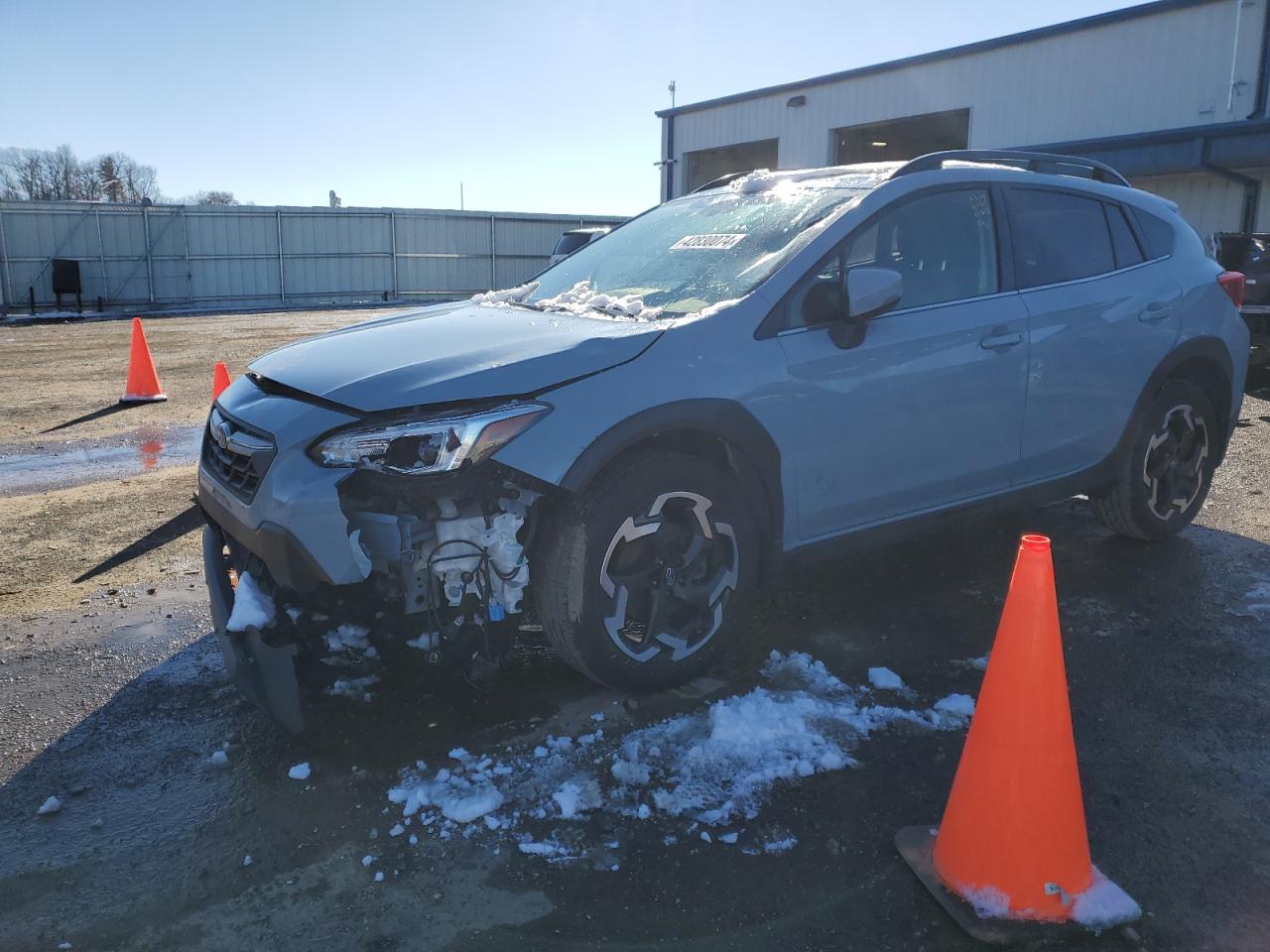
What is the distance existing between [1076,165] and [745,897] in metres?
4.14

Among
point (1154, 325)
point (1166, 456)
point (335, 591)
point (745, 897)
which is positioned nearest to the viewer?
point (745, 897)

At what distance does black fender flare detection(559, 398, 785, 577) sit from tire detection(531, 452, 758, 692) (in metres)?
0.09

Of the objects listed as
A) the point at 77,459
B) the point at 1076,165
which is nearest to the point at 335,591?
the point at 1076,165

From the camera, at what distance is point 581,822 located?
285cm

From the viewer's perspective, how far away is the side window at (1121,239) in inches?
190

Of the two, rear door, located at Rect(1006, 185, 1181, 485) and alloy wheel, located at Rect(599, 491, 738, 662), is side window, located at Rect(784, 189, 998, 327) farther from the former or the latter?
alloy wheel, located at Rect(599, 491, 738, 662)

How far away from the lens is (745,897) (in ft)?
8.30

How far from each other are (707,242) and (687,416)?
114cm

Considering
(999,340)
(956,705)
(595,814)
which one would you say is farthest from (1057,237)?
(595,814)

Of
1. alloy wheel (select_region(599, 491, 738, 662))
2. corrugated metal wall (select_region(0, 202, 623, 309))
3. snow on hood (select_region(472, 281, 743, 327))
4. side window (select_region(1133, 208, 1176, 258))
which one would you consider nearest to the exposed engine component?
alloy wheel (select_region(599, 491, 738, 662))

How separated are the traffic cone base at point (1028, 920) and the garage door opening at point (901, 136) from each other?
2117 cm

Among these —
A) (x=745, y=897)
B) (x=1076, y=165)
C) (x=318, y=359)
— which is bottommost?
(x=745, y=897)

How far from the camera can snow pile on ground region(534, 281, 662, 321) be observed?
3.79 m

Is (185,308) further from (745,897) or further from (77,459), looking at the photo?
(745,897)
